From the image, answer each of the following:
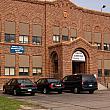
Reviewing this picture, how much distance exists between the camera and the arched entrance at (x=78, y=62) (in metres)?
44.8

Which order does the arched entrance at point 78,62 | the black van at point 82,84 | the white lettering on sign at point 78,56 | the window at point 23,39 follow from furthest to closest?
1. the arched entrance at point 78,62
2. the white lettering on sign at point 78,56
3. the window at point 23,39
4. the black van at point 82,84

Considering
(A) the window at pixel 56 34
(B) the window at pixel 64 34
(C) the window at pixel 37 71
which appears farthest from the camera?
(B) the window at pixel 64 34

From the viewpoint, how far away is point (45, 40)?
45.1 meters

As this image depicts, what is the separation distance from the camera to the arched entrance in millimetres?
44781

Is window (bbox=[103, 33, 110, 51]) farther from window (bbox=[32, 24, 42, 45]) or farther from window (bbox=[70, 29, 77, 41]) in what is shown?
window (bbox=[32, 24, 42, 45])

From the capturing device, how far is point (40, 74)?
146 feet

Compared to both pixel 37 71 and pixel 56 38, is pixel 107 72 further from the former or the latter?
pixel 37 71

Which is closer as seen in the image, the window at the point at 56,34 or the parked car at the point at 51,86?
the parked car at the point at 51,86

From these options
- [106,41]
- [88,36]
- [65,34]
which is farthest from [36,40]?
[106,41]

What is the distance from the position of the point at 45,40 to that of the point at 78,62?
5.66 meters

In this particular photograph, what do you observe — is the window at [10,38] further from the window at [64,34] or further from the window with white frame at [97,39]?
the window with white frame at [97,39]

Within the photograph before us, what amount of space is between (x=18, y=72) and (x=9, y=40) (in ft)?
13.6

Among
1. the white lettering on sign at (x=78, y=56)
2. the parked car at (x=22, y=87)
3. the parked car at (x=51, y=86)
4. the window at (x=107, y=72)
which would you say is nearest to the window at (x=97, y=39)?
the window at (x=107, y=72)

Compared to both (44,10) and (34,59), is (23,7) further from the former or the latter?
(34,59)
